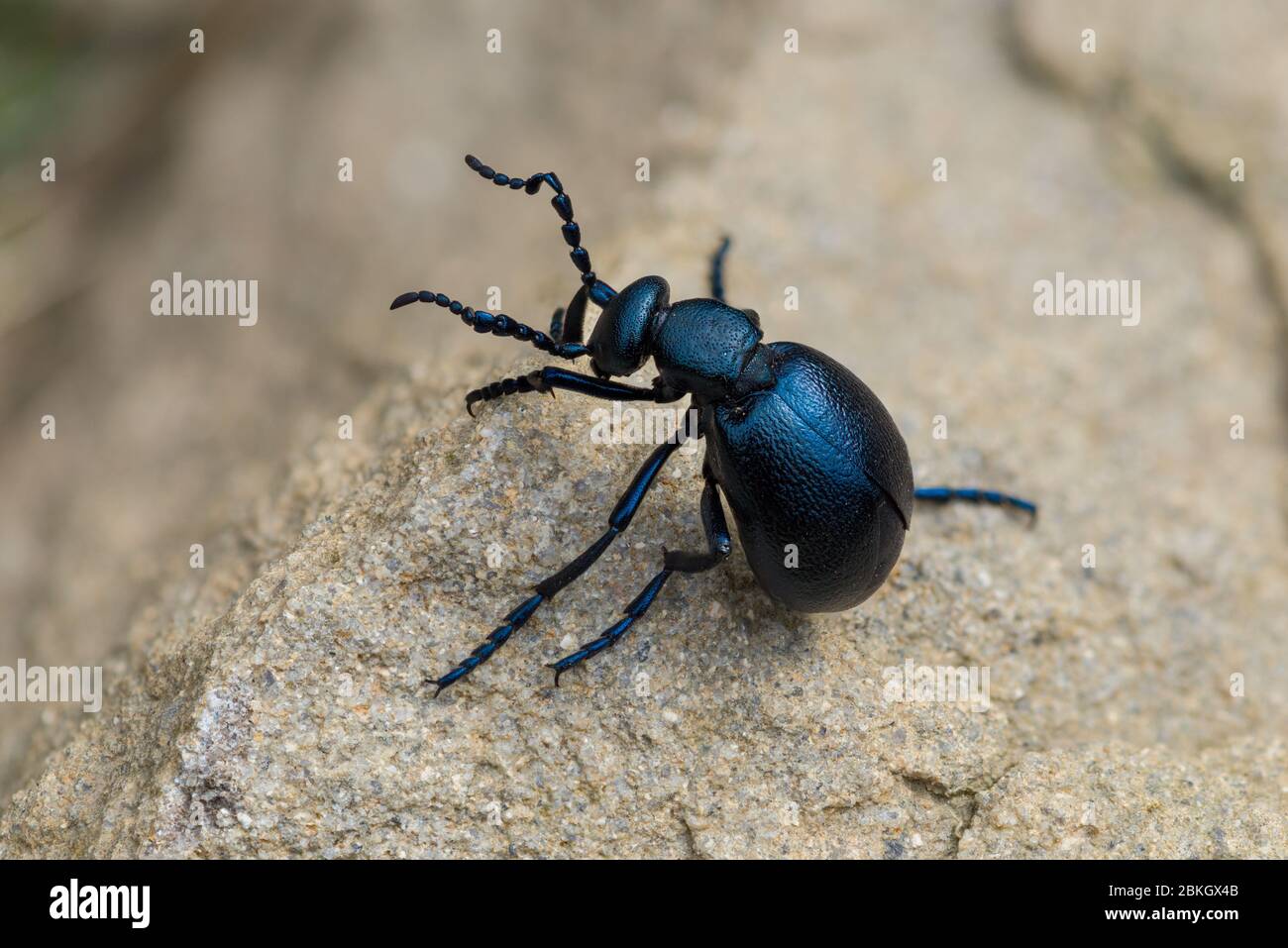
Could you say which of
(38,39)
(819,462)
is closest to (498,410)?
(819,462)

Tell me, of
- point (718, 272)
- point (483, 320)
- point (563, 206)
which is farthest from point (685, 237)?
point (483, 320)

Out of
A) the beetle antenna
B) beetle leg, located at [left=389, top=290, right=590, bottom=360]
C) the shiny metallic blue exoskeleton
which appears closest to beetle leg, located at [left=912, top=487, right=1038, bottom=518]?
the shiny metallic blue exoskeleton

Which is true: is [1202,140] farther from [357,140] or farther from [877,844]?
[357,140]

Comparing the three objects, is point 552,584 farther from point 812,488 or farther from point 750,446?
point 812,488

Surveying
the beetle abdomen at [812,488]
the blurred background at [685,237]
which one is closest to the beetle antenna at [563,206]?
the beetle abdomen at [812,488]

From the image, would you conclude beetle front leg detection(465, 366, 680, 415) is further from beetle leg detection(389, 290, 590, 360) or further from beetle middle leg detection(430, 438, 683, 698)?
beetle middle leg detection(430, 438, 683, 698)
